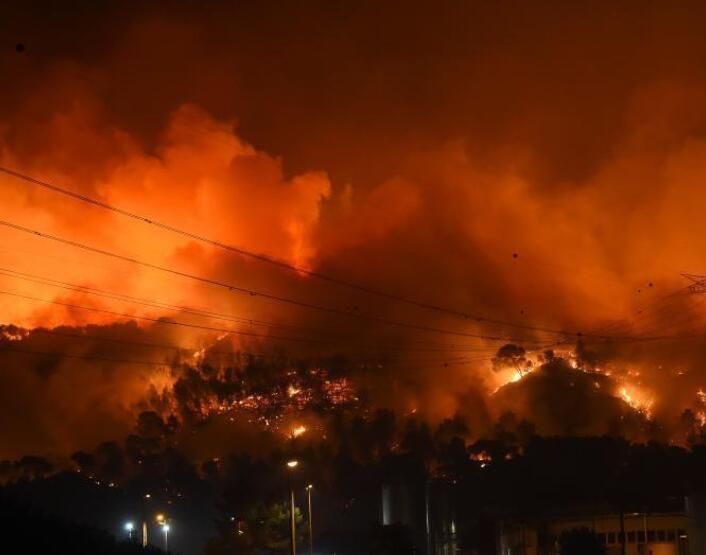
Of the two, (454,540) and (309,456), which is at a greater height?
(309,456)

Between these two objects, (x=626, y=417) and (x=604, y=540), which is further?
(x=626, y=417)

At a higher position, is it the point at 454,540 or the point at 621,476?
the point at 621,476

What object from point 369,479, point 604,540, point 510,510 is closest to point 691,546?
point 604,540

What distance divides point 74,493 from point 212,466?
122 ft

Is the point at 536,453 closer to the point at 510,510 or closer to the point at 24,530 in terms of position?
the point at 510,510

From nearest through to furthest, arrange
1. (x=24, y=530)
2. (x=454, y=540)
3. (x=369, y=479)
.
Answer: (x=24, y=530), (x=454, y=540), (x=369, y=479)

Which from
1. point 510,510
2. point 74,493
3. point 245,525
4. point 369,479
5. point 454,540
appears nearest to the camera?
point 245,525

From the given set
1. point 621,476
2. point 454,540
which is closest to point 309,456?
point 454,540

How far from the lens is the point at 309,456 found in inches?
6216

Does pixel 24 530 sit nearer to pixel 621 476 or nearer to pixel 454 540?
pixel 454 540

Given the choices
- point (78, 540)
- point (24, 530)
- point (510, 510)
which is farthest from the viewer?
point (510, 510)

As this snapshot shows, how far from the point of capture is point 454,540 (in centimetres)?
11138

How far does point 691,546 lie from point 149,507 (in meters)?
73.3

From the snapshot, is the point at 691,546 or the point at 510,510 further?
the point at 510,510
